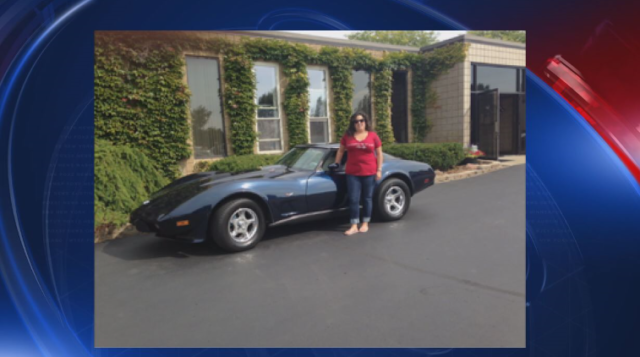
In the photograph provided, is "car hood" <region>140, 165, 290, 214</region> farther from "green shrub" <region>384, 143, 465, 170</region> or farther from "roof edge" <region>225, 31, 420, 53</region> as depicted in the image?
"green shrub" <region>384, 143, 465, 170</region>

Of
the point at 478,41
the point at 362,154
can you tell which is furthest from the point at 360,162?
the point at 478,41

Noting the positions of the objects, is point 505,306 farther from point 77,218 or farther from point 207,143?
point 77,218

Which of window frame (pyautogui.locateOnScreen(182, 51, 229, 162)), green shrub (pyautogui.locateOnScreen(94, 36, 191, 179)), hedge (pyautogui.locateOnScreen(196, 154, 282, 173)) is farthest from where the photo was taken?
hedge (pyautogui.locateOnScreen(196, 154, 282, 173))

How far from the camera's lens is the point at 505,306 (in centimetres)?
196

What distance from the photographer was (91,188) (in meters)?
2.01

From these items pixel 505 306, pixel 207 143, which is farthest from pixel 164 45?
pixel 505 306

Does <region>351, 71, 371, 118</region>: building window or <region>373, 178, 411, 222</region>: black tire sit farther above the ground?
<region>351, 71, 371, 118</region>: building window

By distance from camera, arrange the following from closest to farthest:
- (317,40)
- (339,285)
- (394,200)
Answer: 1. (317,40)
2. (339,285)
3. (394,200)

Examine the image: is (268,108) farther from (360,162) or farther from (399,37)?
(399,37)

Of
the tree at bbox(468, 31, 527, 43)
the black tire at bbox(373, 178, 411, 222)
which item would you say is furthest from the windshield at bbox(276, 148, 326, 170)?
the tree at bbox(468, 31, 527, 43)

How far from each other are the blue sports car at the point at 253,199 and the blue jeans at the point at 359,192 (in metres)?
0.05

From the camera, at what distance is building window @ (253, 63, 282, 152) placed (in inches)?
97.9

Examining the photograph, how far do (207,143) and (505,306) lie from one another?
2451mm

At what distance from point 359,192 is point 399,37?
1.25 m
